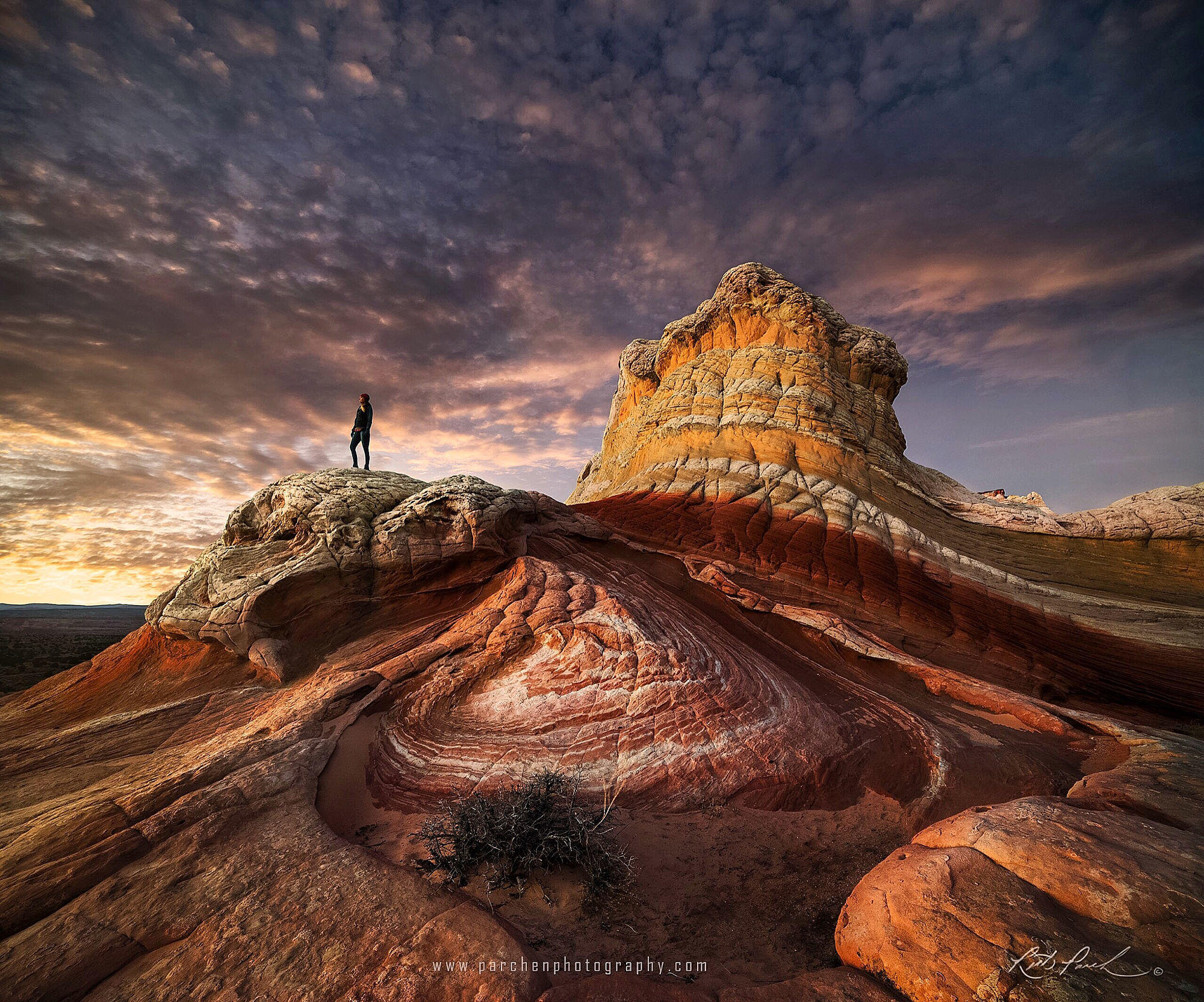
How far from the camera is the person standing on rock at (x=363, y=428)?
12.5m

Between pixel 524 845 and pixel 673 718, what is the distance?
2717mm

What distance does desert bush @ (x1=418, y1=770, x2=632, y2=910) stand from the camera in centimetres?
394

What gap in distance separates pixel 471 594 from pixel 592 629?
3153 millimetres

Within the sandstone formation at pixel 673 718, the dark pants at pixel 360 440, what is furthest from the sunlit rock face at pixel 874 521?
the dark pants at pixel 360 440

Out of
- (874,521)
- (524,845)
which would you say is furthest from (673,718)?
(874,521)

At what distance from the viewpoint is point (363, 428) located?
1274cm

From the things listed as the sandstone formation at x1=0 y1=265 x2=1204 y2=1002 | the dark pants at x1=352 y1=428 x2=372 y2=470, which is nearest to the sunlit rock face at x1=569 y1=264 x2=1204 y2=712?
the sandstone formation at x1=0 y1=265 x2=1204 y2=1002
